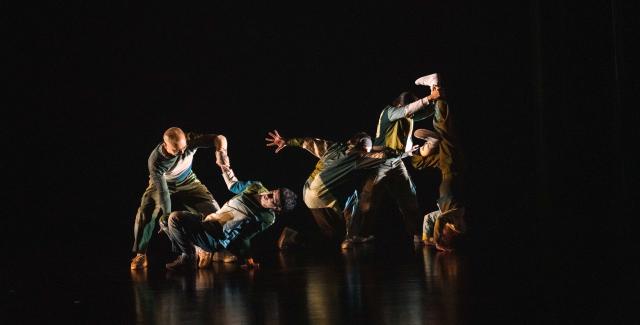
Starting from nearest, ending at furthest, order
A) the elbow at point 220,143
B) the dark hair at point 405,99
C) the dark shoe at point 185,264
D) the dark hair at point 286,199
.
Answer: the dark hair at point 286,199
the dark shoe at point 185,264
the elbow at point 220,143
the dark hair at point 405,99

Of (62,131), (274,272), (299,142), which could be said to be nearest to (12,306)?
(274,272)

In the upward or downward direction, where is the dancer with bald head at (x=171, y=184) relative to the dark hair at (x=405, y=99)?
downward

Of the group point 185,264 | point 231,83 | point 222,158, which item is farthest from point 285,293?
point 231,83

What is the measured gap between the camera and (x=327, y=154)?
834cm

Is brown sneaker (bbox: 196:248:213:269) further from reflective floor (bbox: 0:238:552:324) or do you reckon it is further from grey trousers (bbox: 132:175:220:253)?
grey trousers (bbox: 132:175:220:253)

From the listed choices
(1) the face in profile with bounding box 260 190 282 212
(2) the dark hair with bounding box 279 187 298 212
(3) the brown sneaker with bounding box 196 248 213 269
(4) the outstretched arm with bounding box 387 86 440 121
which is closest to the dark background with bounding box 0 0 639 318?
(4) the outstretched arm with bounding box 387 86 440 121

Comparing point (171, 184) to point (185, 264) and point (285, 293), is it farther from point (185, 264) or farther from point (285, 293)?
point (285, 293)

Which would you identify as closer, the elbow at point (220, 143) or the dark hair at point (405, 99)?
the elbow at point (220, 143)

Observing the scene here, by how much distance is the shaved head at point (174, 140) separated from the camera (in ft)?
22.0

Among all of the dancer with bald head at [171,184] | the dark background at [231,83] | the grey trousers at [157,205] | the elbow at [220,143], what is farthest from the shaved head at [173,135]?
the dark background at [231,83]

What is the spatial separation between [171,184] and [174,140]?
1.56ft

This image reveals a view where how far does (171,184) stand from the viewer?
7.06m

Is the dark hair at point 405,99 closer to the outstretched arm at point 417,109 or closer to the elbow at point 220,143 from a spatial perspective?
the outstretched arm at point 417,109

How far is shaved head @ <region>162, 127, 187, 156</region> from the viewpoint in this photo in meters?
6.70
